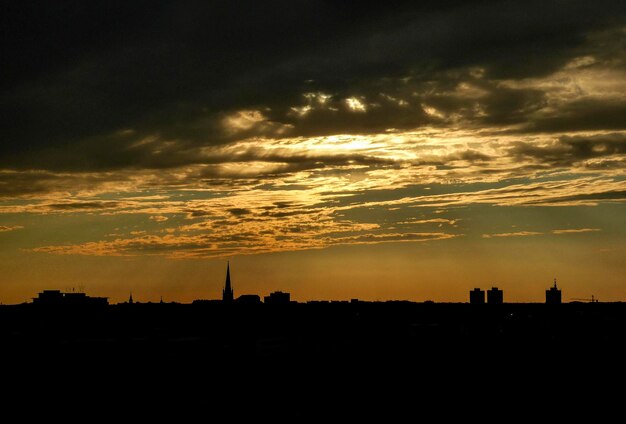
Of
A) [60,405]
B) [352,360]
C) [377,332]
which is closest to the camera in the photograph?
[60,405]

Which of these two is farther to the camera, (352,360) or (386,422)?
(352,360)

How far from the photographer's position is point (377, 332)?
189m

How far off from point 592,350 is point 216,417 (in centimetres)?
8494

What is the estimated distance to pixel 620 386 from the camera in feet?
422

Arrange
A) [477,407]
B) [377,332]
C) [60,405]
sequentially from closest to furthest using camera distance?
1. [60,405]
2. [477,407]
3. [377,332]

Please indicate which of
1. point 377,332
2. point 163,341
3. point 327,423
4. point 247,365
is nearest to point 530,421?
point 327,423

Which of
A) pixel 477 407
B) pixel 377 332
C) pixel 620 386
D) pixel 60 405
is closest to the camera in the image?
pixel 60 405

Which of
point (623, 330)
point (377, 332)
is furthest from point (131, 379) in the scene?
point (623, 330)

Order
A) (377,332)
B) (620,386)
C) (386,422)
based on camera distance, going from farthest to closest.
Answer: (377,332)
(620,386)
(386,422)

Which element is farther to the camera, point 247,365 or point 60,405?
point 247,365

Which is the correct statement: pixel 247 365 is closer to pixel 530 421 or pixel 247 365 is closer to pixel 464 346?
pixel 530 421

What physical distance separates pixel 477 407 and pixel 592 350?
49798 millimetres

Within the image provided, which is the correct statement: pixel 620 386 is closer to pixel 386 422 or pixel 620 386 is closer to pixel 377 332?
pixel 386 422

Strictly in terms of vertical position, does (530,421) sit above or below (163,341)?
below
